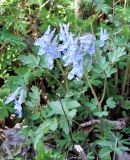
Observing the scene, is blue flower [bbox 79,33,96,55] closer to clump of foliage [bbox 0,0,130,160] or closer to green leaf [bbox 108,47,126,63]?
clump of foliage [bbox 0,0,130,160]

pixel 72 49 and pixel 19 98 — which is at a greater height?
pixel 72 49

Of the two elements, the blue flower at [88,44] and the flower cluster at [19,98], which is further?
the flower cluster at [19,98]

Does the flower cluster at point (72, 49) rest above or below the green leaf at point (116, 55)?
above

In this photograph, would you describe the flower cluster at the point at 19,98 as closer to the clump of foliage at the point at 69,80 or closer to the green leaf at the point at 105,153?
the clump of foliage at the point at 69,80

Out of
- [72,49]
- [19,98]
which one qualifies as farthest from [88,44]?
[19,98]

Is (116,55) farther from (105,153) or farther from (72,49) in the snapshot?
(105,153)

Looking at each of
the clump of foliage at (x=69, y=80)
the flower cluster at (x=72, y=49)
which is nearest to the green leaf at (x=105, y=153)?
the clump of foliage at (x=69, y=80)

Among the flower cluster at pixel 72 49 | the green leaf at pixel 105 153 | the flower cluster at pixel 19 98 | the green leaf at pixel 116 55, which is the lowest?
the green leaf at pixel 105 153

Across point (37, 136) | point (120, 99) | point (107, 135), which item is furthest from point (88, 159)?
point (120, 99)
